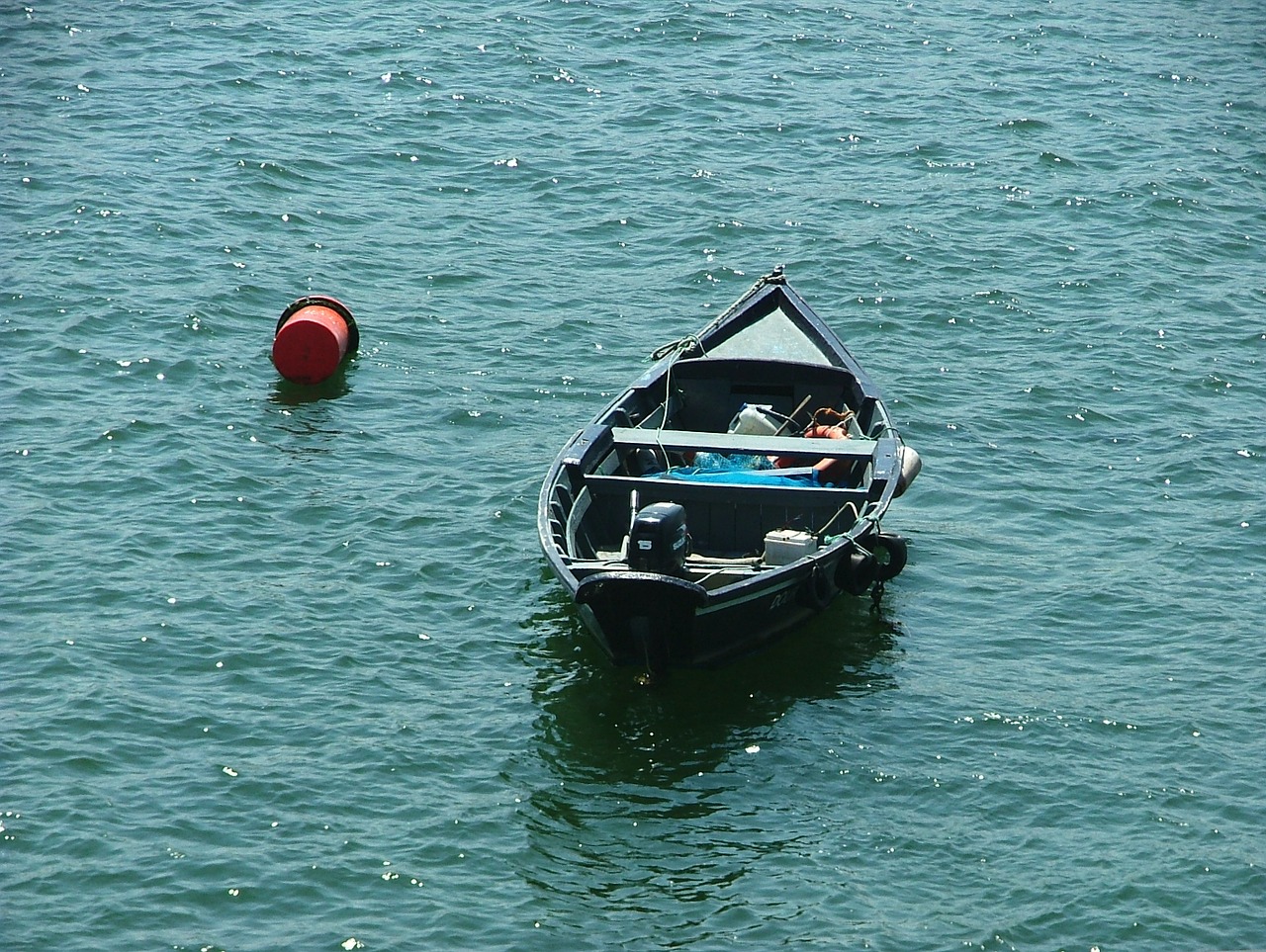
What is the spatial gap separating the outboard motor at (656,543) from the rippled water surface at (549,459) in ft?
3.91

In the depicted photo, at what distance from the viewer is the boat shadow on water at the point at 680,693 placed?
46.2 ft

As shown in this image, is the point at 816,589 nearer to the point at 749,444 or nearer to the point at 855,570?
the point at 855,570

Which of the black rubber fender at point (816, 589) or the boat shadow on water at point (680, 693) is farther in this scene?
the black rubber fender at point (816, 589)

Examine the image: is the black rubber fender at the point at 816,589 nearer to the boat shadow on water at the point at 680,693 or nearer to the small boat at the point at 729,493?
the small boat at the point at 729,493

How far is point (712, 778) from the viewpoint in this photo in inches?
543

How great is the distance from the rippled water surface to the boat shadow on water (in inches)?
2.0

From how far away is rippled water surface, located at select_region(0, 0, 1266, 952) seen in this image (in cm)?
1273

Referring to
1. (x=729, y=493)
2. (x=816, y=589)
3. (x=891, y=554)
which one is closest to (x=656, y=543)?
(x=816, y=589)

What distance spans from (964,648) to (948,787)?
2.37 metres

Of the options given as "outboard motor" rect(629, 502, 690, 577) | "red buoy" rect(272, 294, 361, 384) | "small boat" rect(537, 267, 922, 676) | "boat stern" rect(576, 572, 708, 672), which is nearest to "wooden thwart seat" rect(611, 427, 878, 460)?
"small boat" rect(537, 267, 922, 676)

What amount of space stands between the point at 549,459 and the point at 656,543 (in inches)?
194

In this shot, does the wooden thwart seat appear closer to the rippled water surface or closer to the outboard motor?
the rippled water surface

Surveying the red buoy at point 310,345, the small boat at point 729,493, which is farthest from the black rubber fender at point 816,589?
the red buoy at point 310,345

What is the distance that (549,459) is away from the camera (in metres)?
19.3
